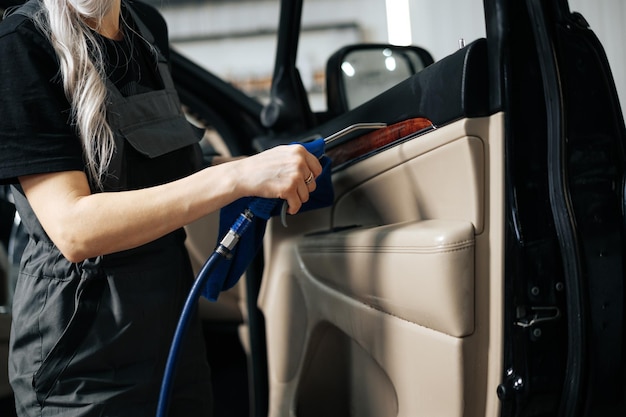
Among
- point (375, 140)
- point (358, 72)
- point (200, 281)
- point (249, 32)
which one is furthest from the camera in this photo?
point (249, 32)

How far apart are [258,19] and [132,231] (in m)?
7.94

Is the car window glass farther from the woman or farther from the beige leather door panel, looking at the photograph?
the woman

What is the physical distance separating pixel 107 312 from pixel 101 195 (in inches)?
9.7

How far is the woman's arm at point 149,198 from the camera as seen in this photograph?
110 centimetres

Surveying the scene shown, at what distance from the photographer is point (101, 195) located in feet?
3.65

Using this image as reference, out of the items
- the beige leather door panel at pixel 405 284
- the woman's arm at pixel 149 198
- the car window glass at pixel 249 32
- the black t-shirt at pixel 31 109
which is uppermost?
the car window glass at pixel 249 32

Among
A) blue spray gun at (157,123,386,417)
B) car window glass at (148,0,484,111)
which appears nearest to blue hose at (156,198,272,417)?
blue spray gun at (157,123,386,417)

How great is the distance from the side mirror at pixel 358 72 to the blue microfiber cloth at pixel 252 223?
0.34m

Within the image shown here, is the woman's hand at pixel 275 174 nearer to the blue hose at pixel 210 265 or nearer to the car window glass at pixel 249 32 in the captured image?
the blue hose at pixel 210 265

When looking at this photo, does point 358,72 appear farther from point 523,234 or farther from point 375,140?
point 523,234

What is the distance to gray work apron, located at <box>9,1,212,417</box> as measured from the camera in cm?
122

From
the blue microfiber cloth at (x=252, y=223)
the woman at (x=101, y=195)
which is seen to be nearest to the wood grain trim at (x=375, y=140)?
the blue microfiber cloth at (x=252, y=223)

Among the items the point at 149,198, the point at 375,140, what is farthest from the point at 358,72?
the point at 149,198

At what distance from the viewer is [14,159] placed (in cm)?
110
